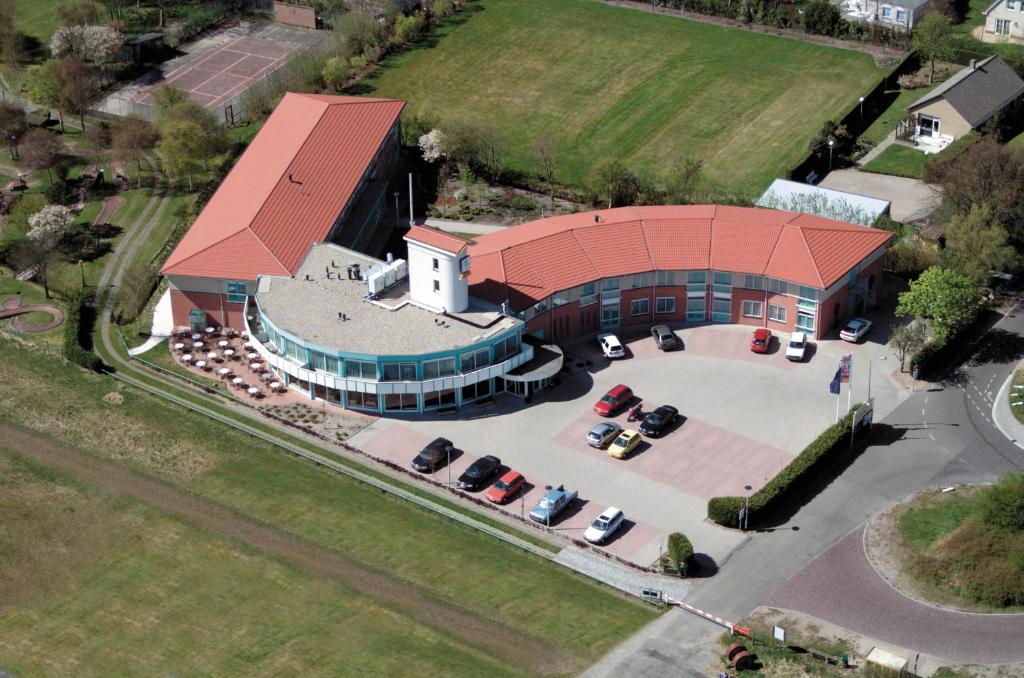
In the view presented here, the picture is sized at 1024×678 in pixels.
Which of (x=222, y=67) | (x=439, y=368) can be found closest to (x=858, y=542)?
(x=439, y=368)

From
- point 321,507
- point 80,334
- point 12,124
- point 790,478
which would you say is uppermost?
point 12,124

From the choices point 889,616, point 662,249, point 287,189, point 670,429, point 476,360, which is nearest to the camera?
point 889,616

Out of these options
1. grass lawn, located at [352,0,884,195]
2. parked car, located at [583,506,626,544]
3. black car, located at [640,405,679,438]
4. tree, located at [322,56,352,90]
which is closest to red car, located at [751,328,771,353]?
black car, located at [640,405,679,438]

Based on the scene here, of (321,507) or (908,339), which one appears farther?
(908,339)

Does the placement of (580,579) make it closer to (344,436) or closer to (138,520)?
(344,436)

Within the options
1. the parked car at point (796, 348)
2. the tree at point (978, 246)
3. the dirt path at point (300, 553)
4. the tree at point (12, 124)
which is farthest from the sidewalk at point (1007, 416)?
the tree at point (12, 124)

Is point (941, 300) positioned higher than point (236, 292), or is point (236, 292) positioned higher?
point (941, 300)

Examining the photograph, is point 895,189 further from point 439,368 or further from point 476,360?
point 439,368

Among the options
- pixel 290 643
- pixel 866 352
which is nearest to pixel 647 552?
pixel 290 643
